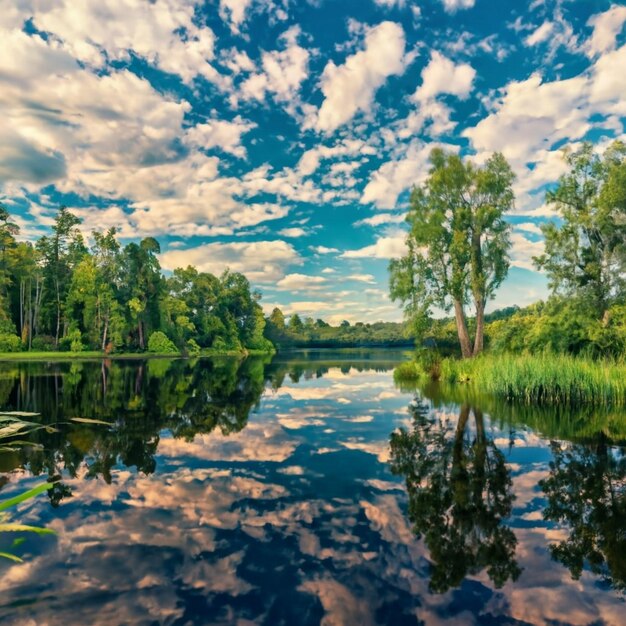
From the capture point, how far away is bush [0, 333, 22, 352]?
62344mm

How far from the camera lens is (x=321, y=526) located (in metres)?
6.00

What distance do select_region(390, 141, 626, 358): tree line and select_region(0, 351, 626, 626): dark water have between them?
19.2m

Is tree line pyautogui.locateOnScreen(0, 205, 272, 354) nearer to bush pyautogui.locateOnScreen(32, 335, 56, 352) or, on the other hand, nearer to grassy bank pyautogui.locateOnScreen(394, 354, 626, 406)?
bush pyautogui.locateOnScreen(32, 335, 56, 352)

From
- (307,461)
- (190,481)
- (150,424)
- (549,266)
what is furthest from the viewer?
(549,266)

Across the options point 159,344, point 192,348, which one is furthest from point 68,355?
point 192,348

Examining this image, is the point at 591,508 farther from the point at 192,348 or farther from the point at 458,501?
the point at 192,348

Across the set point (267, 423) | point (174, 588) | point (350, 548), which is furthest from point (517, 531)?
point (267, 423)

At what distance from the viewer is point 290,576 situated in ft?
15.4

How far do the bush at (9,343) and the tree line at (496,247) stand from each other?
62.0 metres

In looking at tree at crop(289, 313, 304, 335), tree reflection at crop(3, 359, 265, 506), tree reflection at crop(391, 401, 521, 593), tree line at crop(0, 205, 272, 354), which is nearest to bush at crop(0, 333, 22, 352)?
tree line at crop(0, 205, 272, 354)

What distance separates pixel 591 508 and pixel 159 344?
254 ft

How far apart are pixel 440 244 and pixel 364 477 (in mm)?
26647

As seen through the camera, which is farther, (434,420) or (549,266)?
(549,266)

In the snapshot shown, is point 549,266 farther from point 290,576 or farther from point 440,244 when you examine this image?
point 290,576
